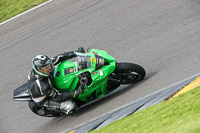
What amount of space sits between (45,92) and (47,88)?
4.5 inches

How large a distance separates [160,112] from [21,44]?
7394 millimetres

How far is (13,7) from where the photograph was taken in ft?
49.1

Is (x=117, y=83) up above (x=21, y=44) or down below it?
below

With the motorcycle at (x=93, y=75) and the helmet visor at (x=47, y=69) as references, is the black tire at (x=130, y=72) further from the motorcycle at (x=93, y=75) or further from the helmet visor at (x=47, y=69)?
the helmet visor at (x=47, y=69)

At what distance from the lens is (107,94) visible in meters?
9.43

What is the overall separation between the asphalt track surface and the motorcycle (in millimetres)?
336

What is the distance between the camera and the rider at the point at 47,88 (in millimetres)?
8242

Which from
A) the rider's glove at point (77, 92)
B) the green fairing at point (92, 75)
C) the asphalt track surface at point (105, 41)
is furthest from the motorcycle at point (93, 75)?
the asphalt track surface at point (105, 41)

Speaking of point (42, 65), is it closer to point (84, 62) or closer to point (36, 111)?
point (84, 62)

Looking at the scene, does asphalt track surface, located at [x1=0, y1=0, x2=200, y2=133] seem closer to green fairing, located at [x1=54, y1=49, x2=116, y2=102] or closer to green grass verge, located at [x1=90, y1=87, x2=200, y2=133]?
green fairing, located at [x1=54, y1=49, x2=116, y2=102]

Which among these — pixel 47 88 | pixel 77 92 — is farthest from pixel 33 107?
pixel 77 92

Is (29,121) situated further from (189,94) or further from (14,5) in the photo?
(14,5)

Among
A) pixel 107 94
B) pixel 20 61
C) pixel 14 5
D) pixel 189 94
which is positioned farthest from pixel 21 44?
pixel 189 94

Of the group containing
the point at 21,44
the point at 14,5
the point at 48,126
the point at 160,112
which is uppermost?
the point at 14,5
